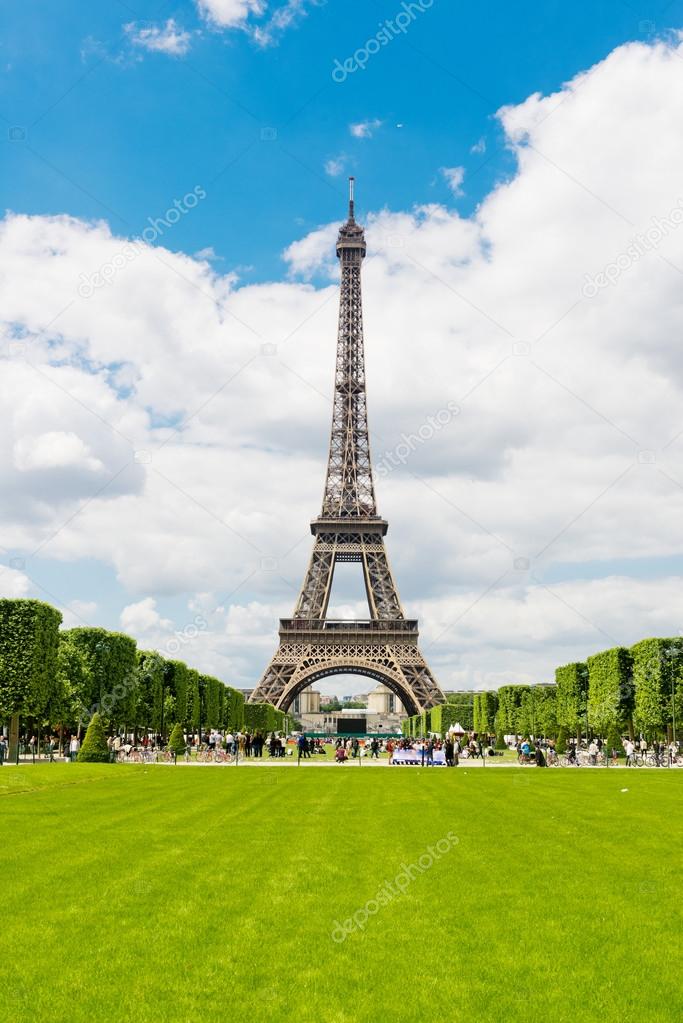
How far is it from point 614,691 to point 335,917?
51282mm

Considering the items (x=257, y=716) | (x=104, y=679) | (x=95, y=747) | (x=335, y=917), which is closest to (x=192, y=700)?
(x=104, y=679)

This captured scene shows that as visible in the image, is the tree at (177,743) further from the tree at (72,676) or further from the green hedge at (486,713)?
the green hedge at (486,713)

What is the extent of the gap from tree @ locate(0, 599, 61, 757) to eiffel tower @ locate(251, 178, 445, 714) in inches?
1729

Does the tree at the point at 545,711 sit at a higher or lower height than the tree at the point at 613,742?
higher

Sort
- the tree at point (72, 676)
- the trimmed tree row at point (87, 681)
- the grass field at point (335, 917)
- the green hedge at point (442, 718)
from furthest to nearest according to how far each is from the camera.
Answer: the green hedge at point (442, 718), the tree at point (72, 676), the trimmed tree row at point (87, 681), the grass field at point (335, 917)

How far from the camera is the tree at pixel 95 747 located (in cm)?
4406

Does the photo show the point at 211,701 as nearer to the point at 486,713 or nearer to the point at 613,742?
the point at 486,713

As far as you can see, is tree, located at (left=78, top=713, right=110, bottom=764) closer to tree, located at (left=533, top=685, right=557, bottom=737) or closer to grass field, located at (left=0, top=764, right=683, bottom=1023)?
grass field, located at (left=0, top=764, right=683, bottom=1023)

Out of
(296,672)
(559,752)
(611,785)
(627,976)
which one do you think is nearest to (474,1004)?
(627,976)

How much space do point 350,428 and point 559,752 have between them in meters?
51.9

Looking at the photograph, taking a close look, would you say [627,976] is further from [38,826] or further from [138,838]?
[38,826]

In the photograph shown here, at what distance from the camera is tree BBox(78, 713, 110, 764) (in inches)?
1735

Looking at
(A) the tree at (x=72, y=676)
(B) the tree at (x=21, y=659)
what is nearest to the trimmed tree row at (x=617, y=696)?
(A) the tree at (x=72, y=676)

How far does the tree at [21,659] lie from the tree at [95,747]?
411cm
